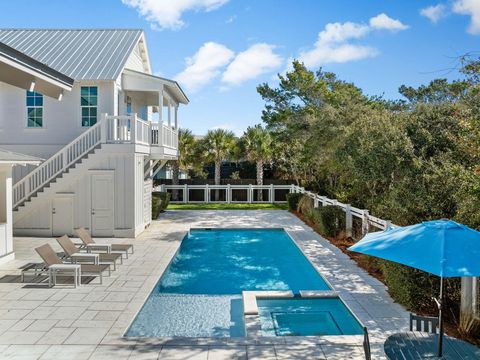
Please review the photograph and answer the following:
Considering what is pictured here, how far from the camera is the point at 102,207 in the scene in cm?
1644

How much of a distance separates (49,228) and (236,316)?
11.0m

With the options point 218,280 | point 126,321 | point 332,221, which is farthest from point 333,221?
point 126,321

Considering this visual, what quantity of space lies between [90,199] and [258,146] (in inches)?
688

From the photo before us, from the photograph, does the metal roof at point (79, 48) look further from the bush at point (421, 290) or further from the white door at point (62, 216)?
the bush at point (421, 290)

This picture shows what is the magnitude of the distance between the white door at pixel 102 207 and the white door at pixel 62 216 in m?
0.92

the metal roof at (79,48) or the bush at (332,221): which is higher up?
Result: the metal roof at (79,48)

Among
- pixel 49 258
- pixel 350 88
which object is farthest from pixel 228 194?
pixel 49 258

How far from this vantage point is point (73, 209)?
16.5 m

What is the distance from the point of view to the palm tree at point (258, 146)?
3189 centimetres

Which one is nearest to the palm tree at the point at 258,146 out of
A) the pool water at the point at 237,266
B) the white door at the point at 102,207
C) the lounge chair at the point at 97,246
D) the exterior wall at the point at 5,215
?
the pool water at the point at 237,266

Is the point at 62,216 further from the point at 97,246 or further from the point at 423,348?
the point at 423,348

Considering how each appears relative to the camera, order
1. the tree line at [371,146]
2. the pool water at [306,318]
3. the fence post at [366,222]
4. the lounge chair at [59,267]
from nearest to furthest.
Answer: the pool water at [306,318]
the tree line at [371,146]
the lounge chair at [59,267]
the fence post at [366,222]

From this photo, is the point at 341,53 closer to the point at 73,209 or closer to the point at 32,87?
the point at 73,209

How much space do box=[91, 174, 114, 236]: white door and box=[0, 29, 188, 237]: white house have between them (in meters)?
0.04
